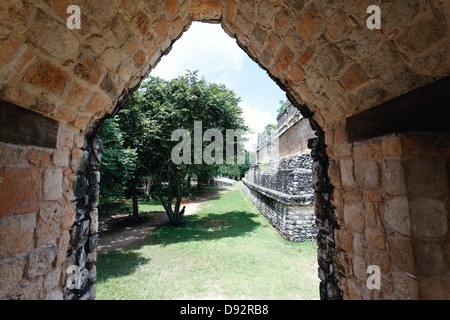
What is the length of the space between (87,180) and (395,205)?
295cm

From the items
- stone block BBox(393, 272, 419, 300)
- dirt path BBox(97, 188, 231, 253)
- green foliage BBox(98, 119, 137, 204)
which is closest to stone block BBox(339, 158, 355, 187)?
stone block BBox(393, 272, 419, 300)

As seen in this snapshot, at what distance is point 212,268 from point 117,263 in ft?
9.41

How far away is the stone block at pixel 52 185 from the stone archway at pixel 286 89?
1 centimetres

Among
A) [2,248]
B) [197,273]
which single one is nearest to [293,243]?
[197,273]

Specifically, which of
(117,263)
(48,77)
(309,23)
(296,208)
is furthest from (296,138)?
(48,77)

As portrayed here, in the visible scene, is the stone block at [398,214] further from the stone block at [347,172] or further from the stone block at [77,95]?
the stone block at [77,95]

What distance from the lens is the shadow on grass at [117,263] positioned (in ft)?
17.1

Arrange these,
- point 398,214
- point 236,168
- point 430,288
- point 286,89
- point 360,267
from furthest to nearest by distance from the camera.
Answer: point 236,168 → point 286,89 → point 360,267 → point 398,214 → point 430,288

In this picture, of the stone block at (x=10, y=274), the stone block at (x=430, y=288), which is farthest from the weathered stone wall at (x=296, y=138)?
the stone block at (x=10, y=274)

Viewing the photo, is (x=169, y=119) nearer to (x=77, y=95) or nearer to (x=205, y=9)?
(x=205, y=9)

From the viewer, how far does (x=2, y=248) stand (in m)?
1.31

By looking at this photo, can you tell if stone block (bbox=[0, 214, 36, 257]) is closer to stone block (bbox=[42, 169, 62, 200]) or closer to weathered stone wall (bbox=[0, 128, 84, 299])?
weathered stone wall (bbox=[0, 128, 84, 299])

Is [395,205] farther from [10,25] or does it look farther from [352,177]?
[10,25]

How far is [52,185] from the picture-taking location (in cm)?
173
